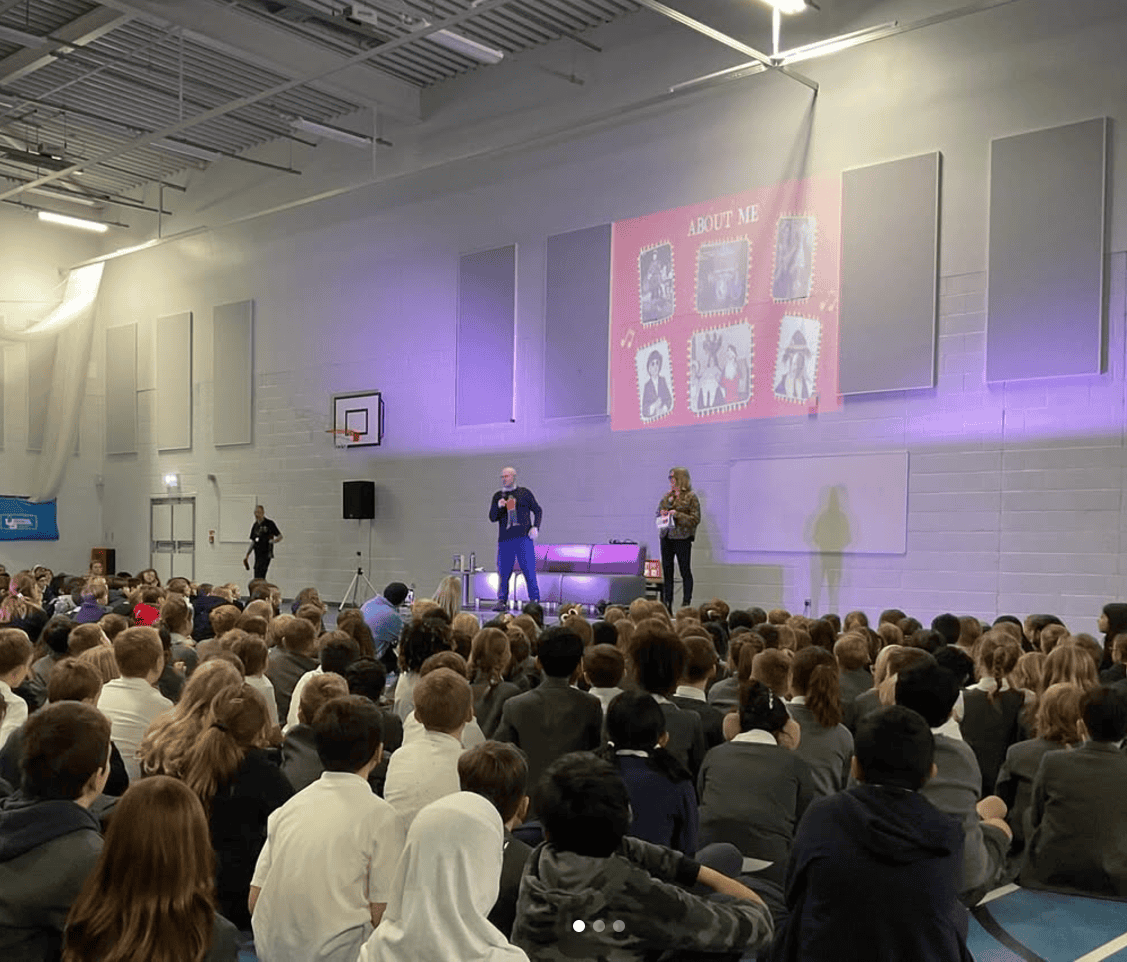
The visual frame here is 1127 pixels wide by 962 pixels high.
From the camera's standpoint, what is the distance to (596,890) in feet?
6.69

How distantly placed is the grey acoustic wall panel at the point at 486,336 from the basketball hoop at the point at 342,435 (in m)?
1.88

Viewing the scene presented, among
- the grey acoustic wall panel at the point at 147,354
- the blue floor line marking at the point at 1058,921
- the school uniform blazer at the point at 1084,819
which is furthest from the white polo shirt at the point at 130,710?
the grey acoustic wall panel at the point at 147,354

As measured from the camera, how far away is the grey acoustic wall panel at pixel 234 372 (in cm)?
1639

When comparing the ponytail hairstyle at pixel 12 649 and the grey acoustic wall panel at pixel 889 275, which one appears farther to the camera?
the grey acoustic wall panel at pixel 889 275

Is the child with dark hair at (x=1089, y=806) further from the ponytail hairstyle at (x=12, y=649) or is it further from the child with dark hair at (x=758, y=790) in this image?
the ponytail hairstyle at (x=12, y=649)

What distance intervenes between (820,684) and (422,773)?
1384 mm

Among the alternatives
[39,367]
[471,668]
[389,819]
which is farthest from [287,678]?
[39,367]

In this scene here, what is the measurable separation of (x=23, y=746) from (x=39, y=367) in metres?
14.8

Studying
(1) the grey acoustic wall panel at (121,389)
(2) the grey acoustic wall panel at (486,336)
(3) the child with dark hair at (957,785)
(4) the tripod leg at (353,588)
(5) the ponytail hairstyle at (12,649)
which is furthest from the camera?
(1) the grey acoustic wall panel at (121,389)

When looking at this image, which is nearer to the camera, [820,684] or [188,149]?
[820,684]

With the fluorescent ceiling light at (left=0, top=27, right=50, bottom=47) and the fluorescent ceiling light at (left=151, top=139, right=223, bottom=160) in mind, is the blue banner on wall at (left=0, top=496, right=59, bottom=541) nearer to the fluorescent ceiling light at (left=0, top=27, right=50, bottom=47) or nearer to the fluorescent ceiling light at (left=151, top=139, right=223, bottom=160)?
the fluorescent ceiling light at (left=151, top=139, right=223, bottom=160)

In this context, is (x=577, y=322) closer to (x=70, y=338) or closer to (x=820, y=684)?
(x=70, y=338)

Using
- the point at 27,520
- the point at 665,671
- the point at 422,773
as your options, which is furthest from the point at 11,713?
the point at 27,520

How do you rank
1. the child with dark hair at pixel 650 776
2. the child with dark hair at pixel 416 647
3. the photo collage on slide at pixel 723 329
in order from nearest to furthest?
the child with dark hair at pixel 650 776, the child with dark hair at pixel 416 647, the photo collage on slide at pixel 723 329
